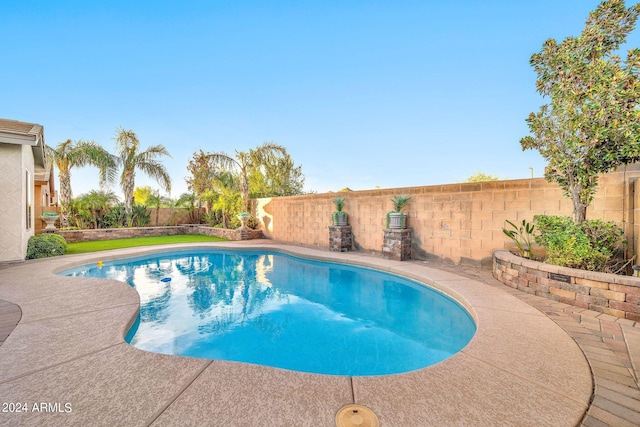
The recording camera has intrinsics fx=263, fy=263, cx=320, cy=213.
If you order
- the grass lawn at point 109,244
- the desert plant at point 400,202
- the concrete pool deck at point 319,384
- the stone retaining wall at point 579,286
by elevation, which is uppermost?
the desert plant at point 400,202

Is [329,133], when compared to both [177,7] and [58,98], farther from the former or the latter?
[58,98]

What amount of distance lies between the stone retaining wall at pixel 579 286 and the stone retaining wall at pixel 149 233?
11972 millimetres

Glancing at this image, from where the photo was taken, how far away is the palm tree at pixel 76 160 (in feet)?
48.0

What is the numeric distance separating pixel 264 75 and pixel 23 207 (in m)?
11.5

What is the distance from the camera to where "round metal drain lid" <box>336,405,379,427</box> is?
5.90 feet

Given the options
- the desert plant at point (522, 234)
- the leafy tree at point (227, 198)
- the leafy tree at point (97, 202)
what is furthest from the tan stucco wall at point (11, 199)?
the desert plant at point (522, 234)

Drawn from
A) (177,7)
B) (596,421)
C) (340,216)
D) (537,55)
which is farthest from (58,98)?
(596,421)

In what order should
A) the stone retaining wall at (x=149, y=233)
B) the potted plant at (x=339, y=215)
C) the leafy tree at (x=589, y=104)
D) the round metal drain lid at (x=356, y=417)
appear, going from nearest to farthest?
the round metal drain lid at (x=356, y=417)
the leafy tree at (x=589, y=104)
the potted plant at (x=339, y=215)
the stone retaining wall at (x=149, y=233)

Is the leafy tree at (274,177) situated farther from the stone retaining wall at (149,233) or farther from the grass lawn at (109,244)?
the grass lawn at (109,244)

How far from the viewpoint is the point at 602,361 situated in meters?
2.61

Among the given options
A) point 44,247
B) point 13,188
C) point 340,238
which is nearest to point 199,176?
point 44,247

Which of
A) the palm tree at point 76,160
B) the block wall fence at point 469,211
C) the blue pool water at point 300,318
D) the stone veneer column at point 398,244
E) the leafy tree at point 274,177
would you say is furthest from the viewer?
the leafy tree at point 274,177

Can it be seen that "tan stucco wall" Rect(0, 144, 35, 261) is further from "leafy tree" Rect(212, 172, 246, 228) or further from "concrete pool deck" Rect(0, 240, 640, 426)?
"leafy tree" Rect(212, 172, 246, 228)

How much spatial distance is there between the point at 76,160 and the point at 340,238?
15757 millimetres
